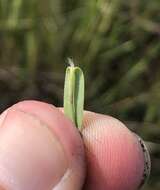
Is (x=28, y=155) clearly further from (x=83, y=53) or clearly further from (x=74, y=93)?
(x=83, y=53)

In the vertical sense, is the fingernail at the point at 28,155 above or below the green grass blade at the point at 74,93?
below

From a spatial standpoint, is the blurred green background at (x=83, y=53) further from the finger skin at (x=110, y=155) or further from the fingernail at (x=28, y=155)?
the fingernail at (x=28, y=155)

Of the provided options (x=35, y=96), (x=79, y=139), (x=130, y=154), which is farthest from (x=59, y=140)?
(x=35, y=96)

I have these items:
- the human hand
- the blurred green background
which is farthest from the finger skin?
the blurred green background

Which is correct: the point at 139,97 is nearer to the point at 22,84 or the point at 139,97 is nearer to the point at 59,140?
the point at 22,84

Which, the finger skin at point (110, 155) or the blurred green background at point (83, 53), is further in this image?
the blurred green background at point (83, 53)

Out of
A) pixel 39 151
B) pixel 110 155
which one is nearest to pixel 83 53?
pixel 110 155

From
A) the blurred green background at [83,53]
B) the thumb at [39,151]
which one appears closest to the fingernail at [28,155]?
the thumb at [39,151]
